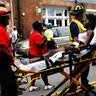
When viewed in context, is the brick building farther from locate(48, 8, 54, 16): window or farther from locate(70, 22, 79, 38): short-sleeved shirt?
locate(70, 22, 79, 38): short-sleeved shirt

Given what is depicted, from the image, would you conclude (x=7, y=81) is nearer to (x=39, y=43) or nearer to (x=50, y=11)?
(x=39, y=43)

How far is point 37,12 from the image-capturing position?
25.1m

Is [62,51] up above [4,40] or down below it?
below

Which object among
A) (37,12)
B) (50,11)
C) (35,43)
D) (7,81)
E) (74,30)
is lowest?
(50,11)

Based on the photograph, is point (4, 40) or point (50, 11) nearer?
point (4, 40)

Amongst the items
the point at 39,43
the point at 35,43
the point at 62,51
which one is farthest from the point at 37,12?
the point at 62,51

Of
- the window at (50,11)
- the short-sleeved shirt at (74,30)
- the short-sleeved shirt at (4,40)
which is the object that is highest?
the short-sleeved shirt at (4,40)

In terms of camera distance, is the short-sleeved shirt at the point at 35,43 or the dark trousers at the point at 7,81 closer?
the dark trousers at the point at 7,81

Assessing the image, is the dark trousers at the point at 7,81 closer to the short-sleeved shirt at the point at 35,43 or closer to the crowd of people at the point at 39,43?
the crowd of people at the point at 39,43

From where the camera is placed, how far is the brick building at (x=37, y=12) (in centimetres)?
2392

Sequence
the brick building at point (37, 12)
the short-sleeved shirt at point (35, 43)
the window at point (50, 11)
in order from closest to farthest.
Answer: the short-sleeved shirt at point (35, 43) → the brick building at point (37, 12) → the window at point (50, 11)

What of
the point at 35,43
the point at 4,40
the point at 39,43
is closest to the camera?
the point at 4,40

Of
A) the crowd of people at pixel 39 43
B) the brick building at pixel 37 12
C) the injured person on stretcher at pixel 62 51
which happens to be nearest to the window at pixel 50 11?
the brick building at pixel 37 12

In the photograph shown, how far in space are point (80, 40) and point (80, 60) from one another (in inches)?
26.3
